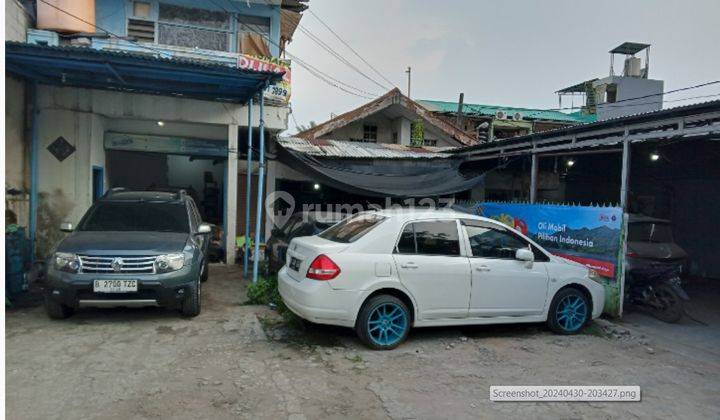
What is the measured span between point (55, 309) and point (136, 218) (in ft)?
5.22

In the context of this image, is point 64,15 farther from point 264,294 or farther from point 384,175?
point 384,175

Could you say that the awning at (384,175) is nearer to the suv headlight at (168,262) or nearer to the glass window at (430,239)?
the suv headlight at (168,262)

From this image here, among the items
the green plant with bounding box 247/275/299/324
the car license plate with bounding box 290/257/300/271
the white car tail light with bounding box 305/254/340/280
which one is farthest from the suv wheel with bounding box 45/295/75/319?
the white car tail light with bounding box 305/254/340/280

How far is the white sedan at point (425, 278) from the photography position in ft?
16.5

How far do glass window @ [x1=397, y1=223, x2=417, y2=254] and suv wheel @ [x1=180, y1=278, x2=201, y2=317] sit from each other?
9.05 ft

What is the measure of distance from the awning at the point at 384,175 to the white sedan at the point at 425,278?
15.6ft

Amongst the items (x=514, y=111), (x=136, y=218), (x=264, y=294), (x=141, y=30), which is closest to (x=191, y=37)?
(x=141, y=30)

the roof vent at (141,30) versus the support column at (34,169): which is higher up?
the roof vent at (141,30)

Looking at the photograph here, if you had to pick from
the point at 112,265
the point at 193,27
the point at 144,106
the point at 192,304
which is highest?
the point at 193,27

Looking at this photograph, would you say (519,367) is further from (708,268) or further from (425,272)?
(708,268)

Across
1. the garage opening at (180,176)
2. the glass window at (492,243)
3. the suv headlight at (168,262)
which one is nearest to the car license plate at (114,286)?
the suv headlight at (168,262)

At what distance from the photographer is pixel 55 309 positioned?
5.84 metres

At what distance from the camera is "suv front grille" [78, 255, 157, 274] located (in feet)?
18.6

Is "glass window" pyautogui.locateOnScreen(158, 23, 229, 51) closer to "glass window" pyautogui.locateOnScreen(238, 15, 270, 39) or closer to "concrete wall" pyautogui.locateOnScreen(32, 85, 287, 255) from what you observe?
"glass window" pyautogui.locateOnScreen(238, 15, 270, 39)
